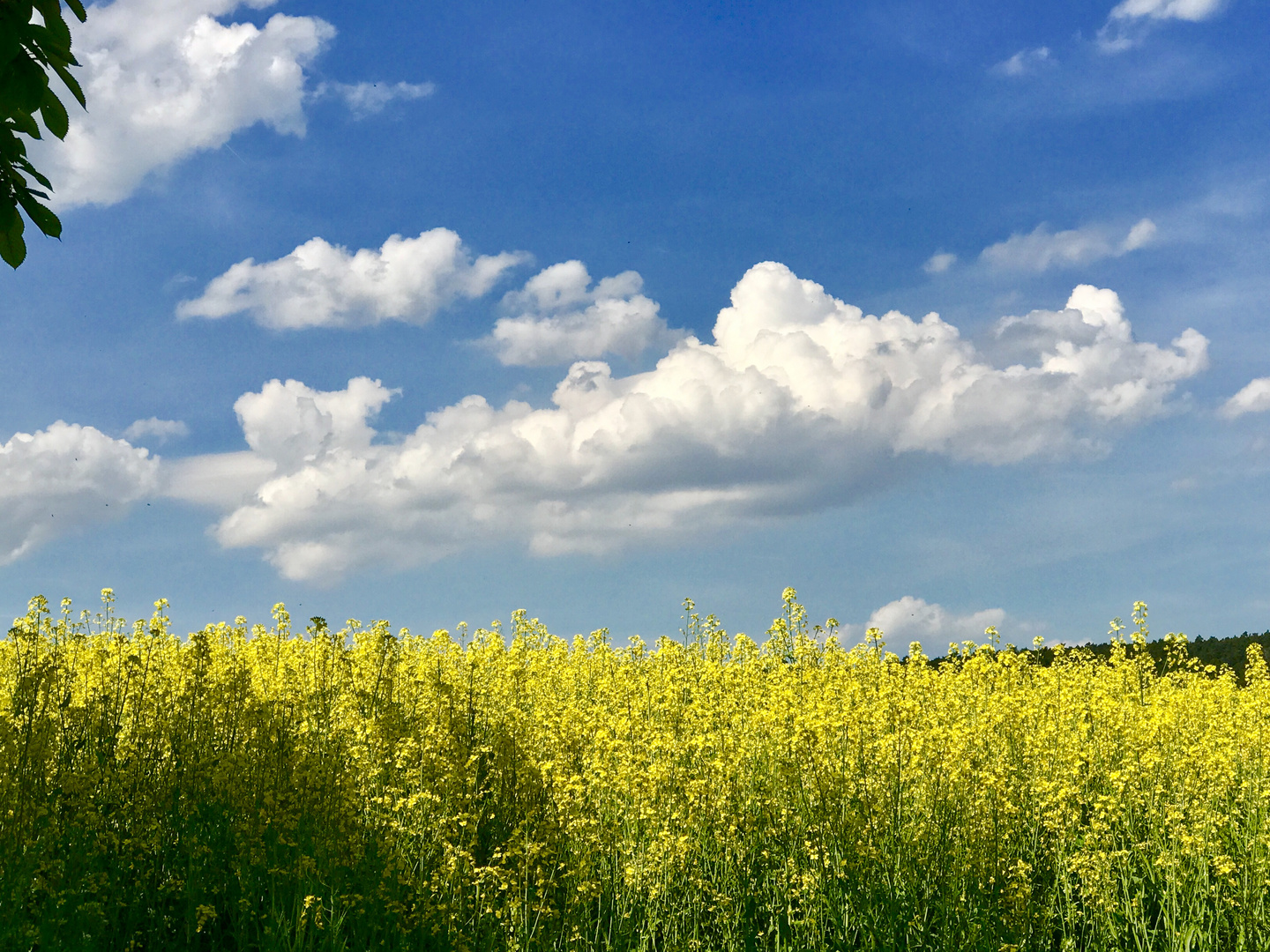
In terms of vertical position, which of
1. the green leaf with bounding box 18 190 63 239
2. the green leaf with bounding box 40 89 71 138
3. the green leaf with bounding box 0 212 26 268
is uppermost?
the green leaf with bounding box 40 89 71 138

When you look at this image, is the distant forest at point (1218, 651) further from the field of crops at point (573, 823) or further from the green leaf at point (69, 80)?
the green leaf at point (69, 80)

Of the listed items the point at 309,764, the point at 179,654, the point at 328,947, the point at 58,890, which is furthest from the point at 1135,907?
the point at 179,654

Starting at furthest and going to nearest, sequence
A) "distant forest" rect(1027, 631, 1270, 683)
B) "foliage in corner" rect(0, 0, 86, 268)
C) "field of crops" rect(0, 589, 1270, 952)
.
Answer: "distant forest" rect(1027, 631, 1270, 683)
"field of crops" rect(0, 589, 1270, 952)
"foliage in corner" rect(0, 0, 86, 268)

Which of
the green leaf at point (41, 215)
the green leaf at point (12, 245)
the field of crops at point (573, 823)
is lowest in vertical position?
the field of crops at point (573, 823)

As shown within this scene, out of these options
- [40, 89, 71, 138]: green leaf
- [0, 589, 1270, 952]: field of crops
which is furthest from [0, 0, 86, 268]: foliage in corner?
[0, 589, 1270, 952]: field of crops

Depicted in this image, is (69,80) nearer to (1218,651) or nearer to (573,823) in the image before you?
(573,823)

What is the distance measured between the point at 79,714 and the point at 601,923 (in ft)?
11.4

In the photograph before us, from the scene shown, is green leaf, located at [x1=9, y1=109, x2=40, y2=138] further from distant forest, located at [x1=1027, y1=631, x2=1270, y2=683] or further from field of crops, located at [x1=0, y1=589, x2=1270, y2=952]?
distant forest, located at [x1=1027, y1=631, x2=1270, y2=683]

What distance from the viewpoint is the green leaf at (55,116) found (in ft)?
9.64

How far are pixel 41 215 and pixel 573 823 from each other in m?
3.62

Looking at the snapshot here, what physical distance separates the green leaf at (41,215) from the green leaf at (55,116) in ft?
0.78

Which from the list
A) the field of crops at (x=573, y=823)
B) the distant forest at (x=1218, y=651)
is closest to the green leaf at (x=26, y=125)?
the field of crops at (x=573, y=823)

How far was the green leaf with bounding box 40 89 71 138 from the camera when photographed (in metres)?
2.94

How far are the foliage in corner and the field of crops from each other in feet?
8.64
